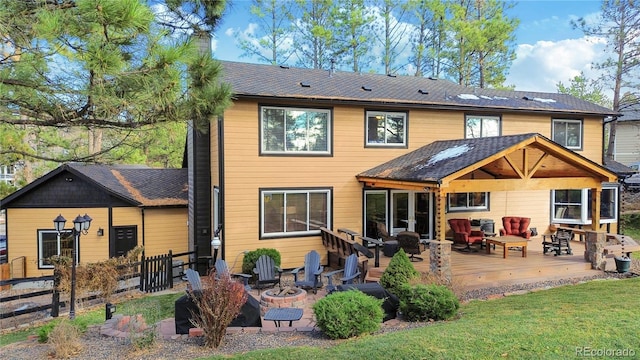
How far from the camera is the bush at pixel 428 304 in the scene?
244 inches

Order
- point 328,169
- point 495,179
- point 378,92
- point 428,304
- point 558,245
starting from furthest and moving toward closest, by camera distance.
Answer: point 378,92, point 328,169, point 558,245, point 495,179, point 428,304

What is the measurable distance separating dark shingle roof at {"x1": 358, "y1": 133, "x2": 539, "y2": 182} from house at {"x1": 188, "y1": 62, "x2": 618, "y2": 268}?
5cm

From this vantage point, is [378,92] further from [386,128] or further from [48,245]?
[48,245]

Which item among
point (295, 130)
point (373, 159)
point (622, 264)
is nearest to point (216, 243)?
point (295, 130)

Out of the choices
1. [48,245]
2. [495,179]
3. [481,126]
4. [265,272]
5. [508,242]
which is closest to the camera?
[265,272]

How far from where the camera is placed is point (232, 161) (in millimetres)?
10148

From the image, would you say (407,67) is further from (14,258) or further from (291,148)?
(14,258)

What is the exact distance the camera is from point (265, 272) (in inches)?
354

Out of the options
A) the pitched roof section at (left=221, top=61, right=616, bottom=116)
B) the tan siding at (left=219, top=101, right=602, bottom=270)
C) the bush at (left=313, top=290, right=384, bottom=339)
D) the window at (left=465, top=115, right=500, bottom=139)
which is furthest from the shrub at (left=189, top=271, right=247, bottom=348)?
the window at (left=465, top=115, right=500, bottom=139)

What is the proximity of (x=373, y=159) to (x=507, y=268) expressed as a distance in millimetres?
4771

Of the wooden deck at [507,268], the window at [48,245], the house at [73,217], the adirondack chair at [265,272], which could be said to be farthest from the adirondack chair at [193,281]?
the window at [48,245]

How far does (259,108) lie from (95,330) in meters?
6.40

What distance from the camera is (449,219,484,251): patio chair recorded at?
10.9 metres

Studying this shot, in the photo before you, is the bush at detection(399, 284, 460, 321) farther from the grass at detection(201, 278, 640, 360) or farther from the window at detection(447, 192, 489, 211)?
the window at detection(447, 192, 489, 211)
